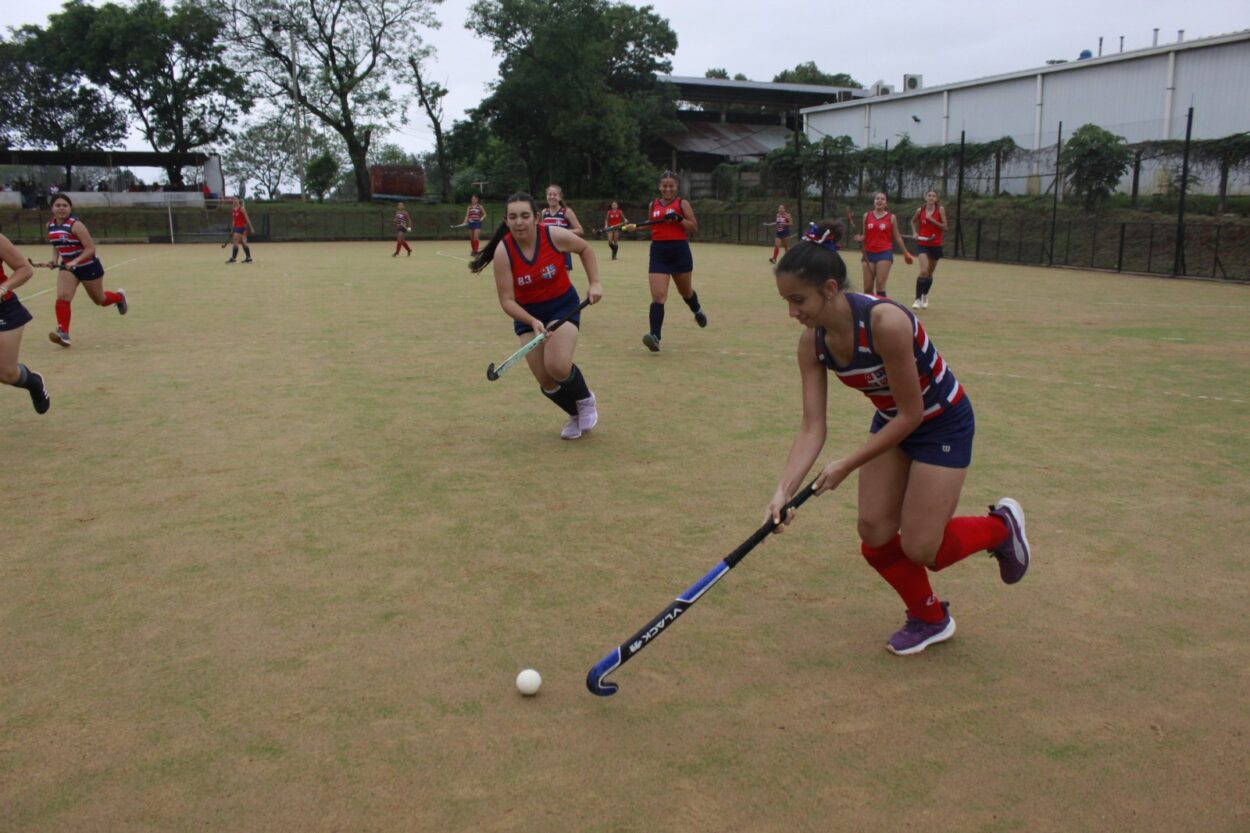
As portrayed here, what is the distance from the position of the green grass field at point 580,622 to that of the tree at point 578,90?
44.1 m

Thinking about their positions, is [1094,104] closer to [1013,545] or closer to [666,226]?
[666,226]

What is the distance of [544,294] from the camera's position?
25.3 feet

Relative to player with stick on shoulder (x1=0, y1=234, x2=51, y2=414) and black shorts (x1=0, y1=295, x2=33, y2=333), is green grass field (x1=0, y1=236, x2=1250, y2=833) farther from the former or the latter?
black shorts (x1=0, y1=295, x2=33, y2=333)

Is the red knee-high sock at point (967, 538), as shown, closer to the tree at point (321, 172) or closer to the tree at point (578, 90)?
the tree at point (578, 90)

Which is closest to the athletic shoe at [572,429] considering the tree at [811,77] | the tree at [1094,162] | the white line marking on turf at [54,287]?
the white line marking on turf at [54,287]

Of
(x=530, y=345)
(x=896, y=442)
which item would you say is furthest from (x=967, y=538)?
(x=530, y=345)

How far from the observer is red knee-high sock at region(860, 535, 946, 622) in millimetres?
4031

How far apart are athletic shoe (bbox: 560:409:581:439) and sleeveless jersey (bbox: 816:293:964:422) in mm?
3769

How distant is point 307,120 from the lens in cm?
5766

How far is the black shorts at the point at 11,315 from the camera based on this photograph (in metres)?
7.51

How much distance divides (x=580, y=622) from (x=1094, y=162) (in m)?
27.7

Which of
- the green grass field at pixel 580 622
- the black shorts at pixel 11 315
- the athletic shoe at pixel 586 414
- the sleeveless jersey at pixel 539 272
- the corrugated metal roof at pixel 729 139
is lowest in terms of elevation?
the green grass field at pixel 580 622

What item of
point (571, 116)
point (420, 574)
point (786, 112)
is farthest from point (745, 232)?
point (420, 574)

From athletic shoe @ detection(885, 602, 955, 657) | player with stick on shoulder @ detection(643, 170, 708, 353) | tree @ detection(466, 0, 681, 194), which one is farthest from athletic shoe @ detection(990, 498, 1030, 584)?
tree @ detection(466, 0, 681, 194)
